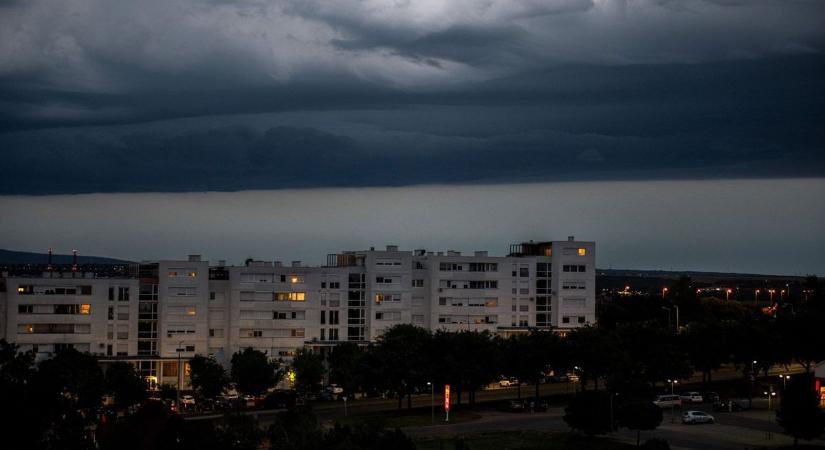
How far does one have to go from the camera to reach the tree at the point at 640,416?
7944 centimetres

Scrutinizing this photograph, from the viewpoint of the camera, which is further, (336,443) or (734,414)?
(734,414)

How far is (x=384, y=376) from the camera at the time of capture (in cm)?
10256

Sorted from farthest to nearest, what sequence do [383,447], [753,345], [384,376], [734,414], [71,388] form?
1. [753,345]
2. [384,376]
3. [734,414]
4. [71,388]
5. [383,447]

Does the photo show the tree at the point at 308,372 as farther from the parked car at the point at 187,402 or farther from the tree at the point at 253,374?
the parked car at the point at 187,402

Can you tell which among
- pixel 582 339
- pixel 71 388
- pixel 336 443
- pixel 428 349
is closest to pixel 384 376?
pixel 428 349

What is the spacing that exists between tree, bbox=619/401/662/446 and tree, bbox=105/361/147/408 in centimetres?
4431

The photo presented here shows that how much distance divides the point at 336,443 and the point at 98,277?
71940mm

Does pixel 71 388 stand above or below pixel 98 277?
below

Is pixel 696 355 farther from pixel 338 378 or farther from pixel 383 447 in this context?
pixel 383 447

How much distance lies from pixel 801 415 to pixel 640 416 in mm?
10534

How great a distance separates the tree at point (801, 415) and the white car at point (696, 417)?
455 inches

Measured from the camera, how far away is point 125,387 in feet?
333

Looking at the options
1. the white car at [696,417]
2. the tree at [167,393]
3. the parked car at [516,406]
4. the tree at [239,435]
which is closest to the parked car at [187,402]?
the tree at [167,393]

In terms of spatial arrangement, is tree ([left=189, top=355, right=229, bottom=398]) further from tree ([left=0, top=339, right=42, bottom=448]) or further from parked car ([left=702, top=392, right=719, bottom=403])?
tree ([left=0, top=339, right=42, bottom=448])
